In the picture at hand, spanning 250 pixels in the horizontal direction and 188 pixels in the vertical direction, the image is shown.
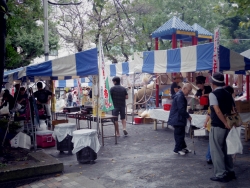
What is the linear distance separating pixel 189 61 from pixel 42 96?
17.6ft

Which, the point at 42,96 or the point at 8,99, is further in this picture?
the point at 8,99

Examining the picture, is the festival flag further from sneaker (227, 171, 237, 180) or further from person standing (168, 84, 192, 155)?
sneaker (227, 171, 237, 180)

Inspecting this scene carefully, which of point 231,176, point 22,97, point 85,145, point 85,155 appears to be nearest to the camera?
point 231,176

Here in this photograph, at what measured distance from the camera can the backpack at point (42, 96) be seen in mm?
10164

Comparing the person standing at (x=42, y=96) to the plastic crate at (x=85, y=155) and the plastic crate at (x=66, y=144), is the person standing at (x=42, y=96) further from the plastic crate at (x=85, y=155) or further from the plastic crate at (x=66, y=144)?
the plastic crate at (x=85, y=155)

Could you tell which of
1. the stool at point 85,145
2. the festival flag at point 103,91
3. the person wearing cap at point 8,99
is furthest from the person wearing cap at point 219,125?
the person wearing cap at point 8,99

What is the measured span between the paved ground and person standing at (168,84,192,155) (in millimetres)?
267

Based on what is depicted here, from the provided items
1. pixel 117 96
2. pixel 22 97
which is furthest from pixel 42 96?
pixel 117 96

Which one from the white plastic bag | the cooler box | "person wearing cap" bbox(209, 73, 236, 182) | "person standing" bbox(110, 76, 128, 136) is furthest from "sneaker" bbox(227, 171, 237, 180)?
the cooler box

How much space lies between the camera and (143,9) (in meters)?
24.1

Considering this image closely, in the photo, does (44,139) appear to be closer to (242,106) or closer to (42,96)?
(42,96)

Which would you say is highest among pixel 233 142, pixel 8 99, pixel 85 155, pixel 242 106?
pixel 8 99

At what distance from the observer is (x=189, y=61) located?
9.23 m

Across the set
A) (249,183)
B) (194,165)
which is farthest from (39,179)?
(249,183)
